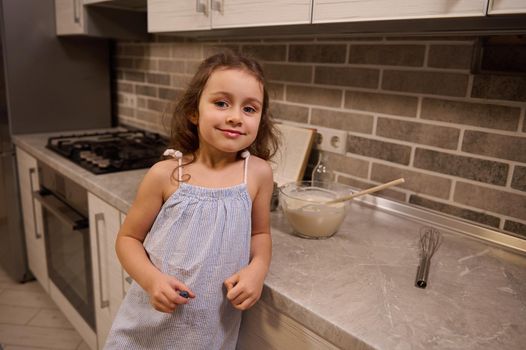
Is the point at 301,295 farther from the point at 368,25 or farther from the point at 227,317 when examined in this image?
the point at 368,25

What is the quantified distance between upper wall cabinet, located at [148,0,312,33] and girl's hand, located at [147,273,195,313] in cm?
65

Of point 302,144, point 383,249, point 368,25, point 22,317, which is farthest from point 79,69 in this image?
point 383,249

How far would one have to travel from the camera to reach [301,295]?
748mm

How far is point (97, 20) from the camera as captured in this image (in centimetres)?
191

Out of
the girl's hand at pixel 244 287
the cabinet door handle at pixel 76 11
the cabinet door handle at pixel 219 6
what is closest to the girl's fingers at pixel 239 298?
the girl's hand at pixel 244 287

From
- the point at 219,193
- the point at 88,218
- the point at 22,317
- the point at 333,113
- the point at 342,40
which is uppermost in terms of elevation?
the point at 342,40

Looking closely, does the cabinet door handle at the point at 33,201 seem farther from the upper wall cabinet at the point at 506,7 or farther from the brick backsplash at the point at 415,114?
the upper wall cabinet at the point at 506,7

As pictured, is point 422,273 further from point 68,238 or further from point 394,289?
point 68,238

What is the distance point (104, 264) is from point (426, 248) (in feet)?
3.49

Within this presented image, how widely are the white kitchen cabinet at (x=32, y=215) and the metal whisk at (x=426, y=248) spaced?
5.38 feet

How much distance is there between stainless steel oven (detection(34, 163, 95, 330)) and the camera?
1537mm

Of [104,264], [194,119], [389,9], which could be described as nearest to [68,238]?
[104,264]

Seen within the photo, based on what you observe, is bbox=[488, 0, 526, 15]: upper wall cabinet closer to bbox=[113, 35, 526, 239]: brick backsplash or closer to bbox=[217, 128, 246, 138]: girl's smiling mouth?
bbox=[113, 35, 526, 239]: brick backsplash

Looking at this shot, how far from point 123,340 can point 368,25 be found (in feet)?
2.89
